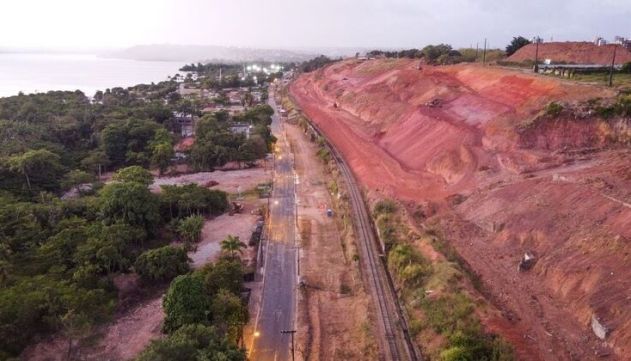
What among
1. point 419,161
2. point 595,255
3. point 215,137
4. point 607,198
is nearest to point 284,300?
point 595,255

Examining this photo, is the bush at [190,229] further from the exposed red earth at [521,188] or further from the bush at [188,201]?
the exposed red earth at [521,188]

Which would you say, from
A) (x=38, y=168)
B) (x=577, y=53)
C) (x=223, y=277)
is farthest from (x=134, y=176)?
(x=577, y=53)

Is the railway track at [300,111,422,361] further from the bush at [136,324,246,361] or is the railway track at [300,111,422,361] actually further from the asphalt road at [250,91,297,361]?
the bush at [136,324,246,361]

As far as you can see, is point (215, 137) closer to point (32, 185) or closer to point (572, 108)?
point (32, 185)

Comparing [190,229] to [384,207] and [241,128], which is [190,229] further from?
[241,128]

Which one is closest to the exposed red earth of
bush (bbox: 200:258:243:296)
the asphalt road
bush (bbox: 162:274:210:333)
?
the asphalt road

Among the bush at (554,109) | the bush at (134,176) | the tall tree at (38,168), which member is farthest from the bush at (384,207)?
the tall tree at (38,168)
